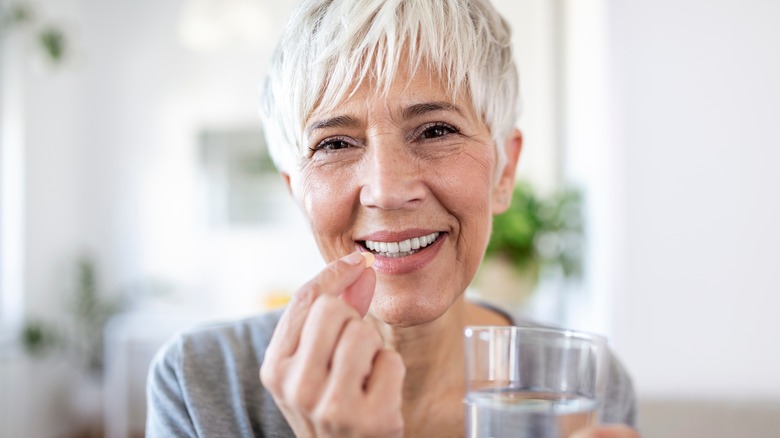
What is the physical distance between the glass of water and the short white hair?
0.46m

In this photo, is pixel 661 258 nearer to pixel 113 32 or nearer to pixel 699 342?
pixel 699 342

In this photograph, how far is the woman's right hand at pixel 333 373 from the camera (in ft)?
2.19

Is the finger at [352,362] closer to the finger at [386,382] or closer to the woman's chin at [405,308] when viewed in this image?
the finger at [386,382]

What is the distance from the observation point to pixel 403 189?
954 millimetres

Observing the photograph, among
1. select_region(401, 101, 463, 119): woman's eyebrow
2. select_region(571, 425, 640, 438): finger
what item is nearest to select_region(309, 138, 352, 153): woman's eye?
select_region(401, 101, 463, 119): woman's eyebrow

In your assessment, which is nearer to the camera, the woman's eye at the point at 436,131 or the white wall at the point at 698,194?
the woman's eye at the point at 436,131

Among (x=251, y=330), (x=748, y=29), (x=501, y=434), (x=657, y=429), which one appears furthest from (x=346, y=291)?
(x=748, y=29)

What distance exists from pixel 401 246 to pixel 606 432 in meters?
0.47

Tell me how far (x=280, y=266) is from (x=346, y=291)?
15.1ft

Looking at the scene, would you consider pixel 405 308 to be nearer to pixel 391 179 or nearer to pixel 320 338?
pixel 391 179

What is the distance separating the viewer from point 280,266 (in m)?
5.29

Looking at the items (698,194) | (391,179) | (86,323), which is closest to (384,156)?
(391,179)

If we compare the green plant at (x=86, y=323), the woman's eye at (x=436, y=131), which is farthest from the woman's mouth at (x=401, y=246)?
the green plant at (x=86, y=323)

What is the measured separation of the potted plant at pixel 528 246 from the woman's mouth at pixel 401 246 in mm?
1858
